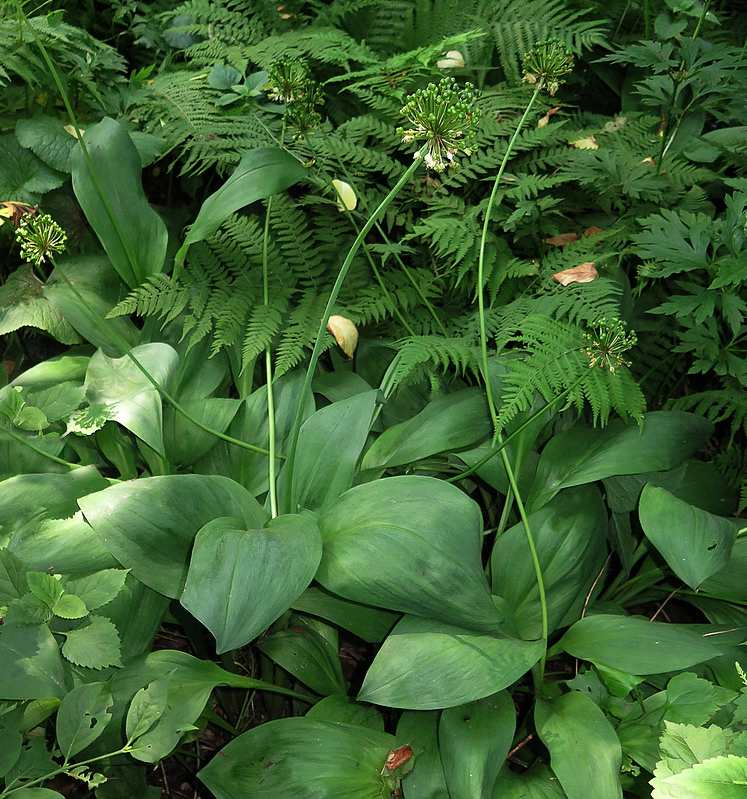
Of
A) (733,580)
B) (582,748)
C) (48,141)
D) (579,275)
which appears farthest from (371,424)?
(48,141)

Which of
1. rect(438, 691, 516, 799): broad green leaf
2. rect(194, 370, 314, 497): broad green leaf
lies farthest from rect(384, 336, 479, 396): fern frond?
rect(438, 691, 516, 799): broad green leaf

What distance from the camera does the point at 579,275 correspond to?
61.6 inches

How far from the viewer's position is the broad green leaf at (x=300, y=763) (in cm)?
112

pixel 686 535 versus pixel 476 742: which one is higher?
pixel 686 535

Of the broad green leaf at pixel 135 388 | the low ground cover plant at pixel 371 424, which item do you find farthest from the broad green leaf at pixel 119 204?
the broad green leaf at pixel 135 388

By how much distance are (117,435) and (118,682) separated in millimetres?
633

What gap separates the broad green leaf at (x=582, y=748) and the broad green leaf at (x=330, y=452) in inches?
23.4

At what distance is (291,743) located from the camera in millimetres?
1165

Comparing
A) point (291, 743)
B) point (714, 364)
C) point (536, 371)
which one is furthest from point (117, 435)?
point (714, 364)

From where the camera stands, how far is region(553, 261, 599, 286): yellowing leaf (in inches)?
61.1

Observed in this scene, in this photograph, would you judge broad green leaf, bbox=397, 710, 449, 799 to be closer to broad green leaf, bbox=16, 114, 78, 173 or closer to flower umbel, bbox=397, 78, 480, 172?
flower umbel, bbox=397, 78, 480, 172

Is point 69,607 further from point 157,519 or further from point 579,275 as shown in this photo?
point 579,275

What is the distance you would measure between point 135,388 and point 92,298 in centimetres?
37

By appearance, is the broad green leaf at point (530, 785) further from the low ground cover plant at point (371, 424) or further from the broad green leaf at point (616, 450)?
the broad green leaf at point (616, 450)
